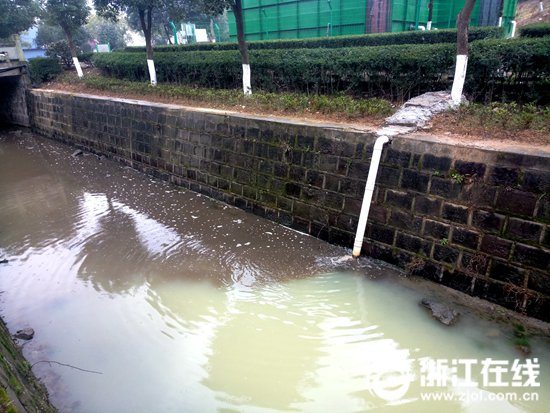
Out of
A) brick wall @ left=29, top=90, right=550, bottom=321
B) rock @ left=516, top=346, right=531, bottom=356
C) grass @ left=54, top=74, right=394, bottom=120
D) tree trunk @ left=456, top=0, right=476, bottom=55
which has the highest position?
tree trunk @ left=456, top=0, right=476, bottom=55

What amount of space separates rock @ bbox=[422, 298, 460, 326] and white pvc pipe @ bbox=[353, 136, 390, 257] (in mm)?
1237

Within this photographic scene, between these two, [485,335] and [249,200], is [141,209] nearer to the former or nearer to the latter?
[249,200]

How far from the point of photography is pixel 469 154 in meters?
4.29

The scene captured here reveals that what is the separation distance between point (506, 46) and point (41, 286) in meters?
7.57

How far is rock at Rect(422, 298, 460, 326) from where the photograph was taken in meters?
4.02

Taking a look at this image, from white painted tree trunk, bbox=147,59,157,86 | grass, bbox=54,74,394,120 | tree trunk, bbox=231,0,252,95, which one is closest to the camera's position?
grass, bbox=54,74,394,120

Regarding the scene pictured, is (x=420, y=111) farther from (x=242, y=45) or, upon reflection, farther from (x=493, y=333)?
(x=242, y=45)

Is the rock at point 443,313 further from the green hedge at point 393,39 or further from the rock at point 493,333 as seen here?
the green hedge at point 393,39

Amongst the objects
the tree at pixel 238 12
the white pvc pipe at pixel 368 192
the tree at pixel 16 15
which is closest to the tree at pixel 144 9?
the tree at pixel 238 12

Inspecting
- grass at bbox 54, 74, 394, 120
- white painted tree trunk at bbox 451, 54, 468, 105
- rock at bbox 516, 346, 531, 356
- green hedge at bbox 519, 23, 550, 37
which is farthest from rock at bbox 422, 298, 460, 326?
green hedge at bbox 519, 23, 550, 37

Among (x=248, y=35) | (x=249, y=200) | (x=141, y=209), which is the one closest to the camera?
(x=249, y=200)

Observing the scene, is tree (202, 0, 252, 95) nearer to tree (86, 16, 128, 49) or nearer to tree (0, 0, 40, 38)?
tree (0, 0, 40, 38)

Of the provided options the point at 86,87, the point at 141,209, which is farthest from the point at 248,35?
the point at 141,209

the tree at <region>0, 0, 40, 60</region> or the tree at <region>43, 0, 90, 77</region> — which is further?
the tree at <region>0, 0, 40, 60</region>
